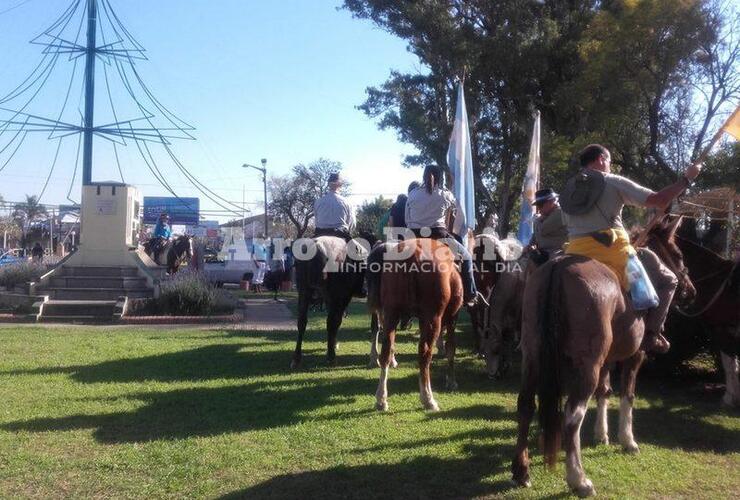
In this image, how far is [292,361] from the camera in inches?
368

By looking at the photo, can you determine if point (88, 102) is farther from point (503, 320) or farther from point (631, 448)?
point (631, 448)

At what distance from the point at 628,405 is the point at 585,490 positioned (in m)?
1.70

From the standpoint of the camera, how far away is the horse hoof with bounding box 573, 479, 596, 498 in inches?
184

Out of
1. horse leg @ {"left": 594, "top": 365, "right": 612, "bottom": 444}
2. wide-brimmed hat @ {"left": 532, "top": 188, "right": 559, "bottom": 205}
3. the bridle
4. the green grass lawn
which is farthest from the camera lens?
the bridle

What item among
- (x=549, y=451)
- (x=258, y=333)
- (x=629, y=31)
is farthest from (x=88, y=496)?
(x=629, y=31)

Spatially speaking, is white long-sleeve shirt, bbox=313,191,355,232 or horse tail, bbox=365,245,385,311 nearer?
horse tail, bbox=365,245,385,311

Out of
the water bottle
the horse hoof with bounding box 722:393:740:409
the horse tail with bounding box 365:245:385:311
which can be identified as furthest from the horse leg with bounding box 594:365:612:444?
the horse hoof with bounding box 722:393:740:409

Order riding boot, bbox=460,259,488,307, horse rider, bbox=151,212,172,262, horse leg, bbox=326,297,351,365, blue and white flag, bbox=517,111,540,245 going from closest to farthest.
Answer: riding boot, bbox=460,259,488,307 → horse leg, bbox=326,297,351,365 → blue and white flag, bbox=517,111,540,245 → horse rider, bbox=151,212,172,262

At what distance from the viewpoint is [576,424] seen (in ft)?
15.3

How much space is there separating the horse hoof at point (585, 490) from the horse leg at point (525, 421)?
1.21ft

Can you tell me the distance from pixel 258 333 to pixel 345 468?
7585mm

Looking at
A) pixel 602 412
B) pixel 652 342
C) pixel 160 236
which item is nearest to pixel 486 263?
pixel 602 412

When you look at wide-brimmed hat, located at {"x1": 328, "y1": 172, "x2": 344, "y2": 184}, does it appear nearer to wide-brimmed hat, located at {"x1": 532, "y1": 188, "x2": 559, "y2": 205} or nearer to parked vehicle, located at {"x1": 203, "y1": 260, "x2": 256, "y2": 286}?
wide-brimmed hat, located at {"x1": 532, "y1": 188, "x2": 559, "y2": 205}

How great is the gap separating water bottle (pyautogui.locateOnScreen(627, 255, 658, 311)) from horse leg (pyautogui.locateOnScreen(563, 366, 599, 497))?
2.81 feet
